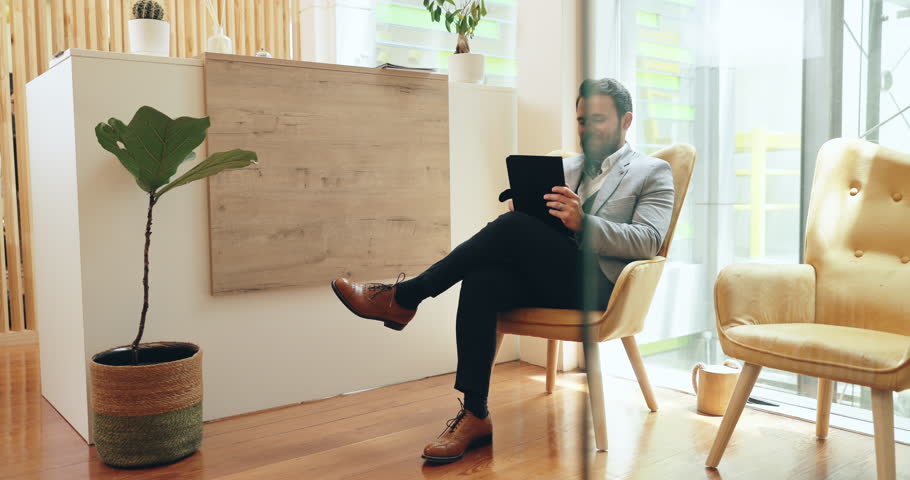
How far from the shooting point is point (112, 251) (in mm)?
1880

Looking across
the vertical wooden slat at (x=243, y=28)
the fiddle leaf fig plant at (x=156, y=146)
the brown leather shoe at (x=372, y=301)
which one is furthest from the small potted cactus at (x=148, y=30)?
the vertical wooden slat at (x=243, y=28)

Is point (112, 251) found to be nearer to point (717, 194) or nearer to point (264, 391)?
point (264, 391)

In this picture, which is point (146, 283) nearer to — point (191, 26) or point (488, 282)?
point (488, 282)

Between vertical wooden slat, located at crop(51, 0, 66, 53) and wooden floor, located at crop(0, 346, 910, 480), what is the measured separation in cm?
162

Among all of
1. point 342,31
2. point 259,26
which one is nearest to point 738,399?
point 342,31

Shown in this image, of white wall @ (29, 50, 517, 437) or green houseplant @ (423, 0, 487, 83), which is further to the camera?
green houseplant @ (423, 0, 487, 83)

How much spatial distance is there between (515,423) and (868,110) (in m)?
1.62

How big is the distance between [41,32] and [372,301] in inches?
100

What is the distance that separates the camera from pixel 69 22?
11.4ft

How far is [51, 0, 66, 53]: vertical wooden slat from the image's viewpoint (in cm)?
340

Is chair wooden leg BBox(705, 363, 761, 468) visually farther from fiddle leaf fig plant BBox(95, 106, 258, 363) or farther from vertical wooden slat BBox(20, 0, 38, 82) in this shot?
vertical wooden slat BBox(20, 0, 38, 82)

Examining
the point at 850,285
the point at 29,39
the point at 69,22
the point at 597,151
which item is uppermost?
the point at 69,22

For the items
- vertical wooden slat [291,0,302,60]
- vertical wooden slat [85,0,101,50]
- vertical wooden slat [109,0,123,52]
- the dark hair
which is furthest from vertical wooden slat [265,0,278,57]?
the dark hair

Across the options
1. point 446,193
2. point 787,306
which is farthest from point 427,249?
point 787,306
